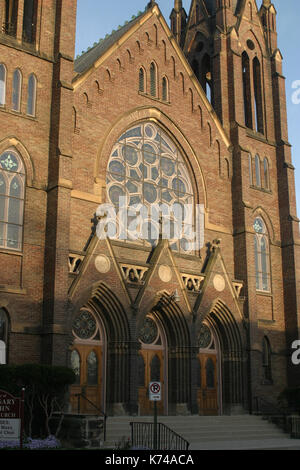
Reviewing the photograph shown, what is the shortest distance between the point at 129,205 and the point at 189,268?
3.87 meters

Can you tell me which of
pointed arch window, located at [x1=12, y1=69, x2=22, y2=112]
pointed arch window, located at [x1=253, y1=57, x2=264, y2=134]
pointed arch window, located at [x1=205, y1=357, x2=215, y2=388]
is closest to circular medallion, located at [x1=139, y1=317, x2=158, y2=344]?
pointed arch window, located at [x1=205, y1=357, x2=215, y2=388]

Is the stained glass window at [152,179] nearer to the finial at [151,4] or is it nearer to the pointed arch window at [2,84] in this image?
the pointed arch window at [2,84]

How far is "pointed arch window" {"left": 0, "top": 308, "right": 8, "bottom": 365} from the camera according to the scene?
68.5 ft

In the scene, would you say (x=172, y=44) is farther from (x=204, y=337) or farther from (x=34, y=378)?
(x=34, y=378)

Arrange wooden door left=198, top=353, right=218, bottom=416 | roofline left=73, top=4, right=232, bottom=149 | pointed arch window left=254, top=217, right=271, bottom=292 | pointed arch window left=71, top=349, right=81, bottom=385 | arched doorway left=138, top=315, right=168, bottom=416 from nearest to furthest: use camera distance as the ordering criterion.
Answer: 1. pointed arch window left=71, top=349, right=81, bottom=385
2. arched doorway left=138, top=315, right=168, bottom=416
3. roofline left=73, top=4, right=232, bottom=149
4. wooden door left=198, top=353, right=218, bottom=416
5. pointed arch window left=254, top=217, right=271, bottom=292

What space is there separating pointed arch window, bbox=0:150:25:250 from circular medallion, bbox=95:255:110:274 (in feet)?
9.64

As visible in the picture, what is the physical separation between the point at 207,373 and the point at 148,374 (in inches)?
130

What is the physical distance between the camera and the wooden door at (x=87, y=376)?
22.8 meters

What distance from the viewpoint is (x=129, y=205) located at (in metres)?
26.3

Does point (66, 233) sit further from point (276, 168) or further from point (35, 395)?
point (276, 168)

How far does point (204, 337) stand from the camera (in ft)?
90.3

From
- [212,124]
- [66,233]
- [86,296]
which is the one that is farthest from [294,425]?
[212,124]

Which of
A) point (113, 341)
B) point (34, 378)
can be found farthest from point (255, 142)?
point (34, 378)

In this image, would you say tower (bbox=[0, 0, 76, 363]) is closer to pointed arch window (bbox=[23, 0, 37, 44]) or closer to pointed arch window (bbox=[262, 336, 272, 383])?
pointed arch window (bbox=[23, 0, 37, 44])
